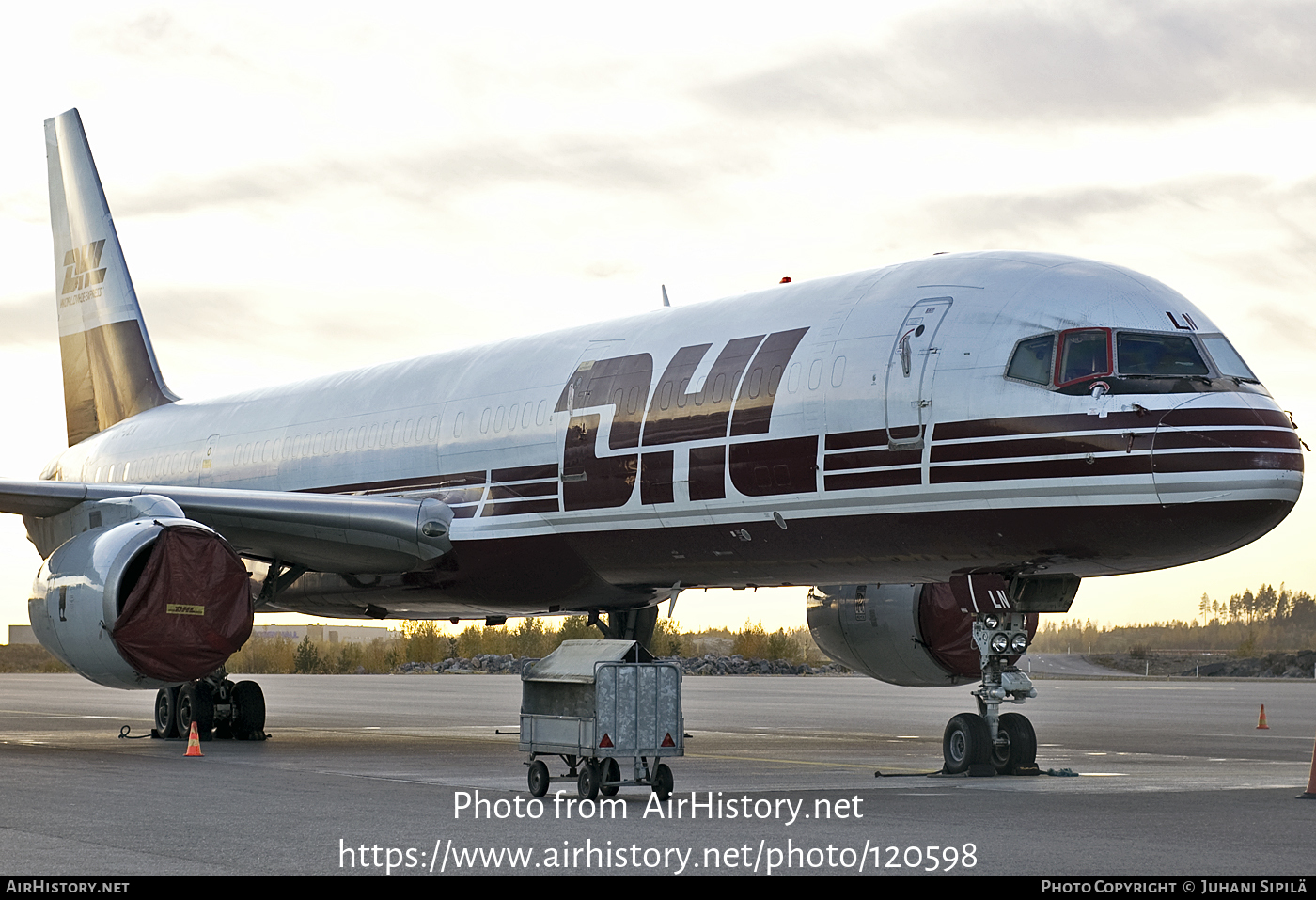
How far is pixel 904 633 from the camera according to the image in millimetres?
18312

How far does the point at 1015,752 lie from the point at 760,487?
3.19 m

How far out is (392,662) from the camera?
61.1 m

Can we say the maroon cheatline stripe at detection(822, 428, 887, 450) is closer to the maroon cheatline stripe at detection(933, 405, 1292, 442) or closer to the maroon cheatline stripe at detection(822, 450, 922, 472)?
the maroon cheatline stripe at detection(822, 450, 922, 472)

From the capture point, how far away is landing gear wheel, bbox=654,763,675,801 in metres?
11.9

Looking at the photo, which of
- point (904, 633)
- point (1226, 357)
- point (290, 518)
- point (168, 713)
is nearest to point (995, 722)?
point (1226, 357)

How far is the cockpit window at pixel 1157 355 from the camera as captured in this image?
42.4ft

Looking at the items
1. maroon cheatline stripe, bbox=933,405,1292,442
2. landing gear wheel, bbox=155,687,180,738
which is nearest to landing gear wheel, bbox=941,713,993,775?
maroon cheatline stripe, bbox=933,405,1292,442

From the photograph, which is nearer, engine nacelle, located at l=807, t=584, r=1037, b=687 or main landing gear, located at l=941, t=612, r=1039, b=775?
main landing gear, located at l=941, t=612, r=1039, b=775

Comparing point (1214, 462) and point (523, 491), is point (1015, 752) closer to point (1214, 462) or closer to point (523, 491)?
point (1214, 462)

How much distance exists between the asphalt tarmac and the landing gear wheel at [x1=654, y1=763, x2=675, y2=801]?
0.13 m
